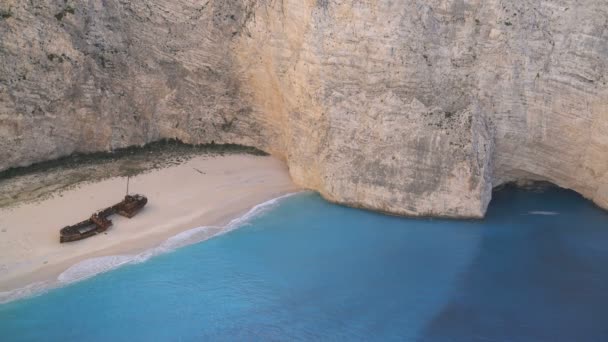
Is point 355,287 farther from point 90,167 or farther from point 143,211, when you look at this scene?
point 90,167

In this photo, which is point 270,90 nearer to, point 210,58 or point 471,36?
point 210,58

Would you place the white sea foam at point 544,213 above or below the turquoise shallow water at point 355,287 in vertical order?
above

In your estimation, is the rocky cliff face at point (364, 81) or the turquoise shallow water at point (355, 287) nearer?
the turquoise shallow water at point (355, 287)

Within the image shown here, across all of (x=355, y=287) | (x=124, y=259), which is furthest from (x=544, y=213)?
(x=124, y=259)

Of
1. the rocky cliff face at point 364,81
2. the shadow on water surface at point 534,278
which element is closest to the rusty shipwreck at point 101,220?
the rocky cliff face at point 364,81

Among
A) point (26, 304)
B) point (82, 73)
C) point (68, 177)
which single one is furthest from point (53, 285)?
point (82, 73)

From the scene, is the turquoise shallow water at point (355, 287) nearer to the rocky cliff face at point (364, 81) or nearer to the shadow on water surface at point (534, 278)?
the shadow on water surface at point (534, 278)
